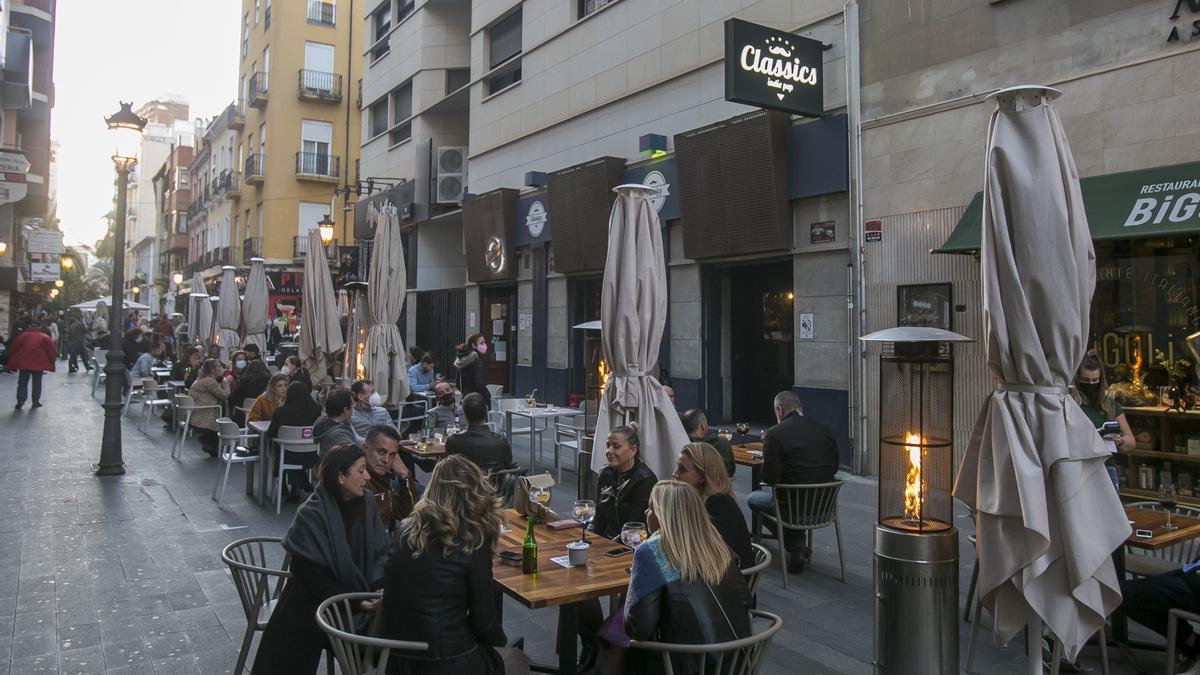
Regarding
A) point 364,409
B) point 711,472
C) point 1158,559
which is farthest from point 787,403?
point 364,409

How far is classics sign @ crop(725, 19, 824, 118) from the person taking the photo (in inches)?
408

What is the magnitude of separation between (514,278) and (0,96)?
17542mm

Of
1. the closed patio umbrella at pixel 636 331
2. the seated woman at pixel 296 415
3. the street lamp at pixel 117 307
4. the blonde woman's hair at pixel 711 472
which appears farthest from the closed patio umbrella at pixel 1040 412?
the street lamp at pixel 117 307

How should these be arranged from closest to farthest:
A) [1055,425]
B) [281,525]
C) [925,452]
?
[1055,425] < [925,452] < [281,525]

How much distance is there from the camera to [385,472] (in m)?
5.37

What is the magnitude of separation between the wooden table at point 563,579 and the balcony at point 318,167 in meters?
36.0

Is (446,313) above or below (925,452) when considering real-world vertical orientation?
above

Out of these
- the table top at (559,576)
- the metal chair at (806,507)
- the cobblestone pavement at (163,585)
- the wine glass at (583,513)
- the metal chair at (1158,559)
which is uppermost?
the wine glass at (583,513)

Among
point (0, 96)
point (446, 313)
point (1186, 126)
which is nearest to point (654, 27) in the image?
point (1186, 126)

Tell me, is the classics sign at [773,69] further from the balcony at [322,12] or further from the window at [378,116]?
the balcony at [322,12]

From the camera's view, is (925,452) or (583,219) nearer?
(925,452)

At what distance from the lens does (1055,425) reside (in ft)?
12.8

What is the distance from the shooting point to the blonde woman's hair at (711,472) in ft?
14.7

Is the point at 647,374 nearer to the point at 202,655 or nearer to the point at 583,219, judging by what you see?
the point at 202,655
